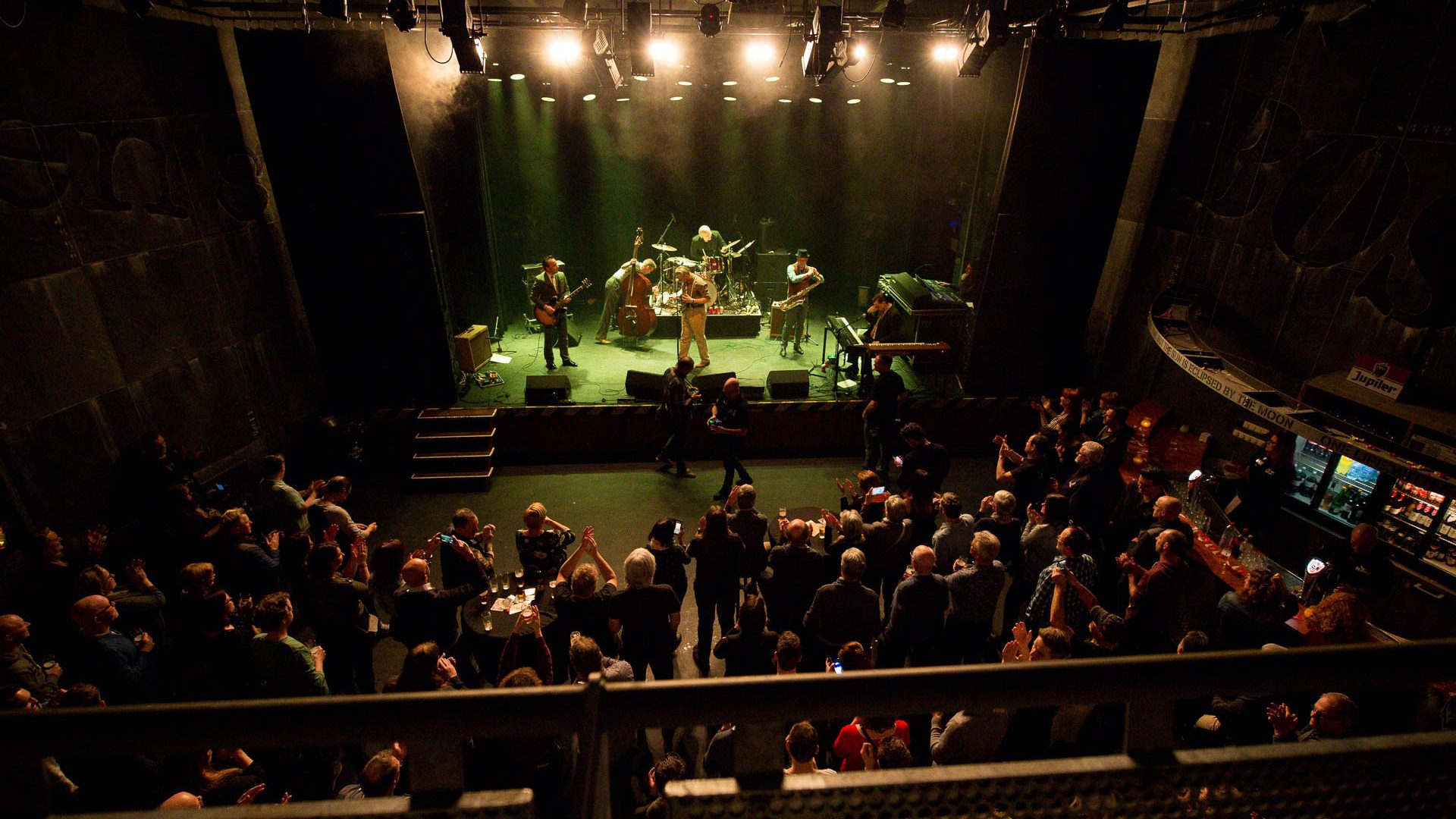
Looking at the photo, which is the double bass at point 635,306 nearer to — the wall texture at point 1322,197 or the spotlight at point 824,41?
the spotlight at point 824,41

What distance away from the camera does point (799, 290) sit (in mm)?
11172

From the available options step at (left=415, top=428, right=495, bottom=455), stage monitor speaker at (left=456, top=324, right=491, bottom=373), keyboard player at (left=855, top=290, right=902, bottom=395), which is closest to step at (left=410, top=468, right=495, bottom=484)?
step at (left=415, top=428, right=495, bottom=455)

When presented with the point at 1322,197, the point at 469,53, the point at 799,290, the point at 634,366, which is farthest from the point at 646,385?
the point at 1322,197

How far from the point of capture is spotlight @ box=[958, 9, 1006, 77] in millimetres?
7438

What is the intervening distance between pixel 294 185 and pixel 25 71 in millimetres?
2640

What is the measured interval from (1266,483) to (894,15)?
5.84m

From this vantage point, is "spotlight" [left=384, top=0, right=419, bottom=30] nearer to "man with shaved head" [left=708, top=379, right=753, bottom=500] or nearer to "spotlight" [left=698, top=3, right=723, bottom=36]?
"spotlight" [left=698, top=3, right=723, bottom=36]

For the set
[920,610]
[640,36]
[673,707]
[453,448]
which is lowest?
[453,448]

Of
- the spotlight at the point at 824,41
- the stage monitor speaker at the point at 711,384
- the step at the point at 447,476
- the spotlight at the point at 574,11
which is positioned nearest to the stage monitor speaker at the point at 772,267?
the stage monitor speaker at the point at 711,384

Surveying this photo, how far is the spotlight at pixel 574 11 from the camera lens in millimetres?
7941

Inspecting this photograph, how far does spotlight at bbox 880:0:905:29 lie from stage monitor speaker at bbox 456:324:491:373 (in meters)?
6.56

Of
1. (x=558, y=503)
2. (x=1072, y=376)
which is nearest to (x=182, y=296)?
(x=558, y=503)

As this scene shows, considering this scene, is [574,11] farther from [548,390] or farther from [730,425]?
[730,425]

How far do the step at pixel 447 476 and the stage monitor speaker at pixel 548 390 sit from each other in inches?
43.4
